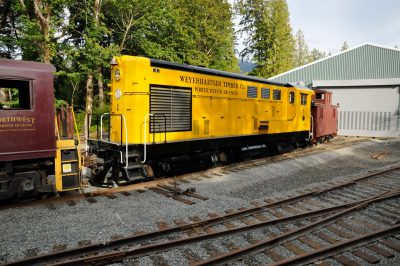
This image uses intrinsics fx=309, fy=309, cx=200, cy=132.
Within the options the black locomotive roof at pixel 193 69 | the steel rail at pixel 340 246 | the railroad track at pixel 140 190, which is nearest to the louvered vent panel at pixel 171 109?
the black locomotive roof at pixel 193 69

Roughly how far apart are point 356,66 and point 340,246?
23422 mm

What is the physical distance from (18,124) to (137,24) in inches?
728

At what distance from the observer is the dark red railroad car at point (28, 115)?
6.16 metres

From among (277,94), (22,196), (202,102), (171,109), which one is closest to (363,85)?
(277,94)

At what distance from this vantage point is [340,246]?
4.80m

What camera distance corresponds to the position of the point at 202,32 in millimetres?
33094

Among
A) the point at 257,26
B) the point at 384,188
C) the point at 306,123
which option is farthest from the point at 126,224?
the point at 257,26

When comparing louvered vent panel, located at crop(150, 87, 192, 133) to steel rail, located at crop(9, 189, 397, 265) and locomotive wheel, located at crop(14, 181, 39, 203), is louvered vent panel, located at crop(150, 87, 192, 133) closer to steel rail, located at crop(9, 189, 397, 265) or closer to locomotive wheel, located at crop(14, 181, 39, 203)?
locomotive wheel, located at crop(14, 181, 39, 203)

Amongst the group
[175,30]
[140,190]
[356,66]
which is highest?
[175,30]

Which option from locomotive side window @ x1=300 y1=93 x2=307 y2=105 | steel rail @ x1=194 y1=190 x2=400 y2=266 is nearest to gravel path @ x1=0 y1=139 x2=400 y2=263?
steel rail @ x1=194 y1=190 x2=400 y2=266

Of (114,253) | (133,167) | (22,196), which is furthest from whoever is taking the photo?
(133,167)

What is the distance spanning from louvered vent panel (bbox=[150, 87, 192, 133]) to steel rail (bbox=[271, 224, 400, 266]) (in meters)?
4.91

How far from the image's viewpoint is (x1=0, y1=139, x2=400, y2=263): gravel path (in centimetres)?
506

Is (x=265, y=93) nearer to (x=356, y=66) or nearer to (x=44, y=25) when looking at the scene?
(x=44, y=25)
